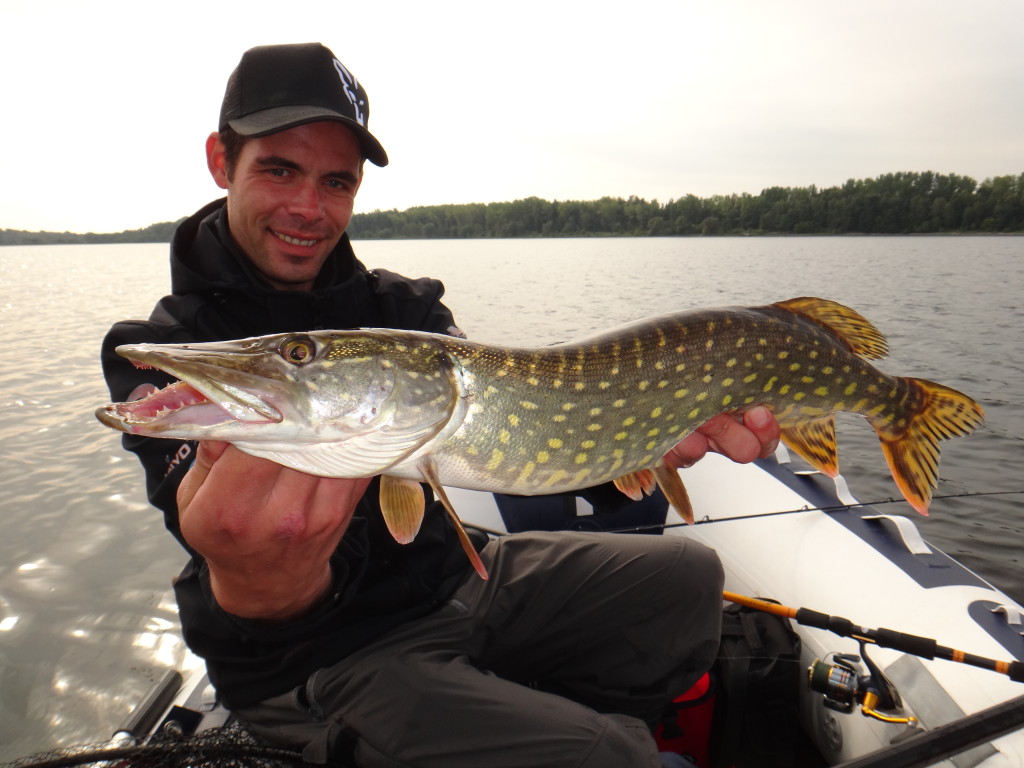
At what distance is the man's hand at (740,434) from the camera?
2.07m

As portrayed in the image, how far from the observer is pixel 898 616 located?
2.28 meters

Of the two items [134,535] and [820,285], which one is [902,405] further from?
[820,285]

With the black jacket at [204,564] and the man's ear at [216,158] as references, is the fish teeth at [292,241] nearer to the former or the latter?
the black jacket at [204,564]

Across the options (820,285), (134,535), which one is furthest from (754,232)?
(134,535)

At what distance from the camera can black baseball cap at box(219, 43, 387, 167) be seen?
2.05 m

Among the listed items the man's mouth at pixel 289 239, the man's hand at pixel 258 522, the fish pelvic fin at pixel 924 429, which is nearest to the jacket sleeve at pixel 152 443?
the man's hand at pixel 258 522

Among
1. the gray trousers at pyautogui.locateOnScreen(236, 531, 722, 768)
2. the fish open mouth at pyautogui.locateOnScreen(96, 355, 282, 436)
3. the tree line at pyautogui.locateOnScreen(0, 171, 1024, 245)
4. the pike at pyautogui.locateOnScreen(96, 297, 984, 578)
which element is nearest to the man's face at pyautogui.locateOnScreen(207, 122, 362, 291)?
the pike at pyautogui.locateOnScreen(96, 297, 984, 578)

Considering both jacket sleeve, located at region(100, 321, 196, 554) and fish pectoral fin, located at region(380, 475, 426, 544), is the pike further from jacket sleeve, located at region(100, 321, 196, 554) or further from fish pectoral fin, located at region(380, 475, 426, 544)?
jacket sleeve, located at region(100, 321, 196, 554)

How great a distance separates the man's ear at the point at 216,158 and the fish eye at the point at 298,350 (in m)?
1.21

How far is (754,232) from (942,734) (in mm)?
55940

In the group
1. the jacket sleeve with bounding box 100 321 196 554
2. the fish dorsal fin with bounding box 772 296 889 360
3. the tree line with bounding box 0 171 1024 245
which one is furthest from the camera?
the tree line with bounding box 0 171 1024 245

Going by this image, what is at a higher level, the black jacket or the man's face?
the man's face

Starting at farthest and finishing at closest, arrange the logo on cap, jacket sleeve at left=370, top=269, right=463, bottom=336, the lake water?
1. the lake water
2. jacket sleeve at left=370, top=269, right=463, bottom=336
3. the logo on cap

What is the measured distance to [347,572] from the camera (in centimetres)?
173
